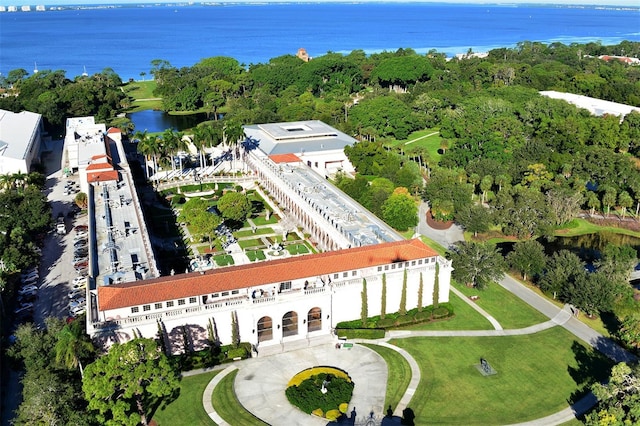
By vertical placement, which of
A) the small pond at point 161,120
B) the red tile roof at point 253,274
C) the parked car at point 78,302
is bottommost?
the parked car at point 78,302

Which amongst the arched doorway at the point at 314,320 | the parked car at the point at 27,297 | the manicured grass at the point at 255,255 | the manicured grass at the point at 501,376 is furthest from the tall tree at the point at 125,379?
the manicured grass at the point at 255,255

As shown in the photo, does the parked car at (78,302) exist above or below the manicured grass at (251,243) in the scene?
below

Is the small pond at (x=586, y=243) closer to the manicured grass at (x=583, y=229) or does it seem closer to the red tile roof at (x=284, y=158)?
the manicured grass at (x=583, y=229)

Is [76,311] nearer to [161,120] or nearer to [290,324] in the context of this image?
[290,324]

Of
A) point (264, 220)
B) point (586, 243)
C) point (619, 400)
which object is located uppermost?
point (264, 220)

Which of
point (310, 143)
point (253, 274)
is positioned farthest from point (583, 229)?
point (253, 274)

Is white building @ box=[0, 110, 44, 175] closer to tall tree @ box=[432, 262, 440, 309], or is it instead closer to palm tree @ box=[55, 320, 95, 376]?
palm tree @ box=[55, 320, 95, 376]
